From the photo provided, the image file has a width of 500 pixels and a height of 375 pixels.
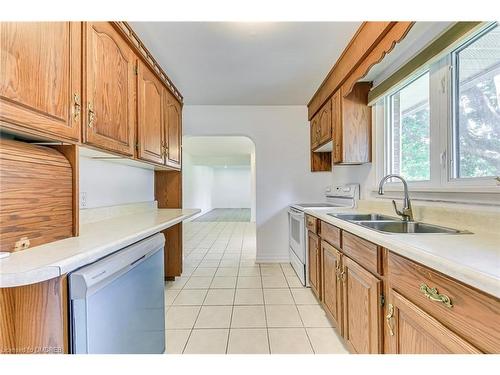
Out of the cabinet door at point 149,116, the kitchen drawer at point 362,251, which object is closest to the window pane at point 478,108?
the kitchen drawer at point 362,251

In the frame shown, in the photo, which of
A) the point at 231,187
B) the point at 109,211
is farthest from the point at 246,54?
the point at 231,187

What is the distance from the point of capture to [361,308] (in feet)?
4.36

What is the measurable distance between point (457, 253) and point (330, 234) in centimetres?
108

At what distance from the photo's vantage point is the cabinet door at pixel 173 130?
2518 mm

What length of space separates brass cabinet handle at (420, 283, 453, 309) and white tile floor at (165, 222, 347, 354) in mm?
1053

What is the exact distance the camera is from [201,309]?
2174 mm

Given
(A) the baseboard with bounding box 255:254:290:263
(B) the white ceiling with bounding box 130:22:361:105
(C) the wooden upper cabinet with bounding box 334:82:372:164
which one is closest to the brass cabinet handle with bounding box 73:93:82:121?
(B) the white ceiling with bounding box 130:22:361:105

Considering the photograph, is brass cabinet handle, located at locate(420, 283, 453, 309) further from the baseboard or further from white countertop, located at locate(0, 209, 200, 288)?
the baseboard

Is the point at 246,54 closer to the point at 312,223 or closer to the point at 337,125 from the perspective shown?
the point at 337,125

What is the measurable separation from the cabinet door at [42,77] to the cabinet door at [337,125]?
2119 mm

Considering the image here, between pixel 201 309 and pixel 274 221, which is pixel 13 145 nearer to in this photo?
pixel 201 309

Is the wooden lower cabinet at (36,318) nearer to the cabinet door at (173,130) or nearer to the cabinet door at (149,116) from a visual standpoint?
the cabinet door at (149,116)

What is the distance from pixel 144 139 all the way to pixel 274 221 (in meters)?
2.17
